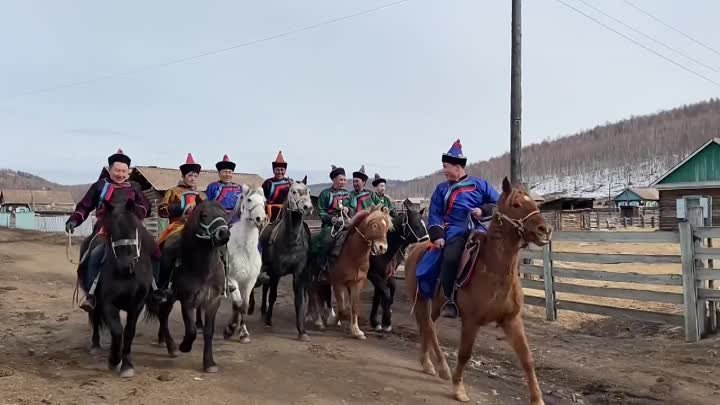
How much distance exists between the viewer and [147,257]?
20.9ft

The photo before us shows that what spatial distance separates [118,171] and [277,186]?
361 cm

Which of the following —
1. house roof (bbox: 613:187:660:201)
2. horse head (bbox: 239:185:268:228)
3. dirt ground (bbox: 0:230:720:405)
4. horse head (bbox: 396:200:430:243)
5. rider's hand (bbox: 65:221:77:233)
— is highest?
house roof (bbox: 613:187:660:201)

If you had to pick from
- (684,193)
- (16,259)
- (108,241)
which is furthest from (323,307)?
(684,193)

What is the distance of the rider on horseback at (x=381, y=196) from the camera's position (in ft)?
34.9

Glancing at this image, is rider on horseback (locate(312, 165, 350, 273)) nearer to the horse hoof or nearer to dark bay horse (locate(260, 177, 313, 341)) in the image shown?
dark bay horse (locate(260, 177, 313, 341))

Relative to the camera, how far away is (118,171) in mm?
6855

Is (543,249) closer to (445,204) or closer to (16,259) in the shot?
(445,204)

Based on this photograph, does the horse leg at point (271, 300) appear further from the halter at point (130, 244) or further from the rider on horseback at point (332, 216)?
the halter at point (130, 244)

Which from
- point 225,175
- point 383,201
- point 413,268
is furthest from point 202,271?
point 383,201

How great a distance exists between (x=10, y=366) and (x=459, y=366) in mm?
5209

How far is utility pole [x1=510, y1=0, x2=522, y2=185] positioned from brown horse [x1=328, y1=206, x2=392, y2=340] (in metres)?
3.73

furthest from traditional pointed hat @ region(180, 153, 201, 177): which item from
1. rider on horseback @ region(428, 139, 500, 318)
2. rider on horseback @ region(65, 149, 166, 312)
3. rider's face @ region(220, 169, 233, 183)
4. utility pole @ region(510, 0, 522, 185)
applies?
utility pole @ region(510, 0, 522, 185)

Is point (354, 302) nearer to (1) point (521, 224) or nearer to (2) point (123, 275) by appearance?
(2) point (123, 275)

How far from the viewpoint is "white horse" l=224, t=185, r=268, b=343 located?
25.7ft
